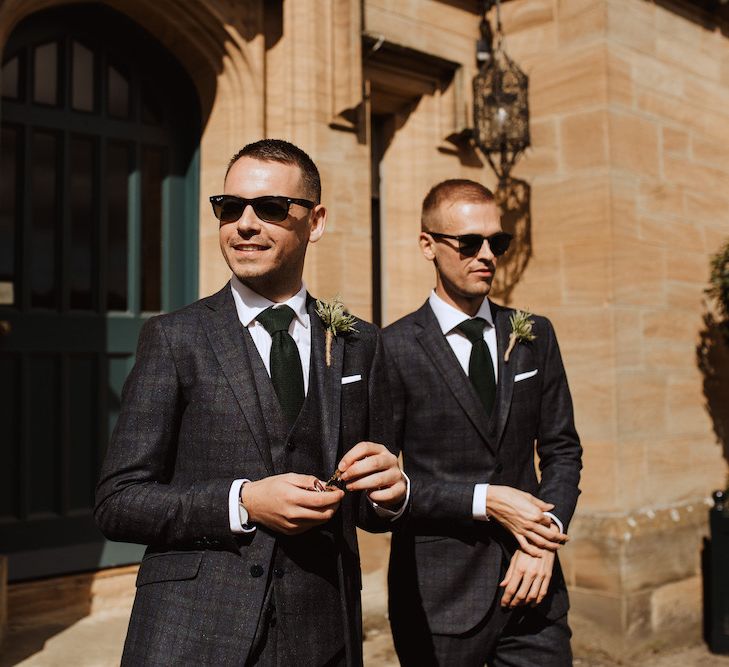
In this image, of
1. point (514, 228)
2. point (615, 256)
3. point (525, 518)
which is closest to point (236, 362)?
point (525, 518)

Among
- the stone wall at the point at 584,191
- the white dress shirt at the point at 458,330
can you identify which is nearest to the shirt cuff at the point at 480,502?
the white dress shirt at the point at 458,330

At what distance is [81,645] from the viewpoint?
14.1 feet

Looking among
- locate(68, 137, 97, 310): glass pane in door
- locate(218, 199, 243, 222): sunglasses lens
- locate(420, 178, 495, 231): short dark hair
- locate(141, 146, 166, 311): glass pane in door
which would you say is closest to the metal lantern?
locate(141, 146, 166, 311): glass pane in door

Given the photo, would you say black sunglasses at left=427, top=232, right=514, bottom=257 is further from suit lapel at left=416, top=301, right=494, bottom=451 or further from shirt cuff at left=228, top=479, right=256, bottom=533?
shirt cuff at left=228, top=479, right=256, bottom=533

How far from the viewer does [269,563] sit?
185cm

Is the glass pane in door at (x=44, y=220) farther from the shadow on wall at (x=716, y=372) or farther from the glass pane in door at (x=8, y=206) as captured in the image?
the shadow on wall at (x=716, y=372)

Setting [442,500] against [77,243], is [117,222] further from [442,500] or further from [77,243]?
[442,500]

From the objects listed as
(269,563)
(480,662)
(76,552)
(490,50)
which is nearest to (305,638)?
(269,563)

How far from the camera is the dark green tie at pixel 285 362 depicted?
197cm

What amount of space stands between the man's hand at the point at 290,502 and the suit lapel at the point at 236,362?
0.41 ft

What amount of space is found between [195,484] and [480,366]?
50.8 inches

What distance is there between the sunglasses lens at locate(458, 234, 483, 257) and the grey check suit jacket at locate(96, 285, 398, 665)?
104 centimetres

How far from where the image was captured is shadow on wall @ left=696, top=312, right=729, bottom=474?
20.7 feet

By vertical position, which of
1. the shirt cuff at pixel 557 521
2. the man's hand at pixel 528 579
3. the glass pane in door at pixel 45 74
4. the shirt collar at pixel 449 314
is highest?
the glass pane in door at pixel 45 74
